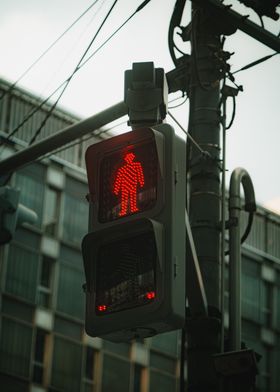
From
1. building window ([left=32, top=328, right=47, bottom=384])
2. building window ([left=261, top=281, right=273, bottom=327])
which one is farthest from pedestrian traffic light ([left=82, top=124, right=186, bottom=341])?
building window ([left=261, top=281, right=273, bottom=327])

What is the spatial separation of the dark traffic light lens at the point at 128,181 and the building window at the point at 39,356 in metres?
29.2

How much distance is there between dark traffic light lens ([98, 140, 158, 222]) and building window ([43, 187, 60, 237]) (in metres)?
30.9

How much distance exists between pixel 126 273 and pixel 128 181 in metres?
0.58

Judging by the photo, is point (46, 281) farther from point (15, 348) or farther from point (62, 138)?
point (62, 138)

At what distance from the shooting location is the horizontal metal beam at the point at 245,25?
372 inches

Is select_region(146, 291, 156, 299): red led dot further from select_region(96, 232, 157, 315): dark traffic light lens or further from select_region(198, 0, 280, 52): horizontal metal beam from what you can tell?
select_region(198, 0, 280, 52): horizontal metal beam

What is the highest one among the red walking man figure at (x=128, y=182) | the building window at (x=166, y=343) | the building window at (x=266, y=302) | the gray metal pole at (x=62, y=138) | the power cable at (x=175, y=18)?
the building window at (x=266, y=302)

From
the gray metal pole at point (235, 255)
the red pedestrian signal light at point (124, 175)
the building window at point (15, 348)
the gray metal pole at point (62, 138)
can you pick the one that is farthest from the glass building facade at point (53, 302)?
the red pedestrian signal light at point (124, 175)

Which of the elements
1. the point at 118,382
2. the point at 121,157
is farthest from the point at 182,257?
the point at 118,382

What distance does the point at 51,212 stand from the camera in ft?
123

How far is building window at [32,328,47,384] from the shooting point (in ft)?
114

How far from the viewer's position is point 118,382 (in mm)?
37188

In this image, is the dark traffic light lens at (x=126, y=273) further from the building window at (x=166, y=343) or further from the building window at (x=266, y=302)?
the building window at (x=266, y=302)

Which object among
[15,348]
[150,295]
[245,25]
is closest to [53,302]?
[15,348]
